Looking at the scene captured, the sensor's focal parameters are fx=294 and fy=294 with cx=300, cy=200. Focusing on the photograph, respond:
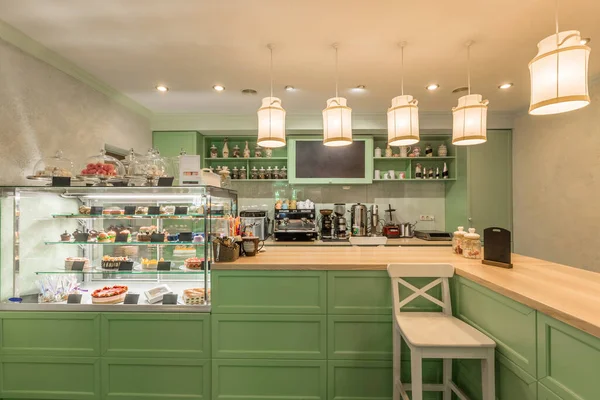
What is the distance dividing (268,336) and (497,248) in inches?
61.1

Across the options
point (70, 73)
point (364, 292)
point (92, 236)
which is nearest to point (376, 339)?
point (364, 292)

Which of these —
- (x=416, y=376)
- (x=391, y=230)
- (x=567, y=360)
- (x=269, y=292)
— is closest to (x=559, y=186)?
(x=391, y=230)

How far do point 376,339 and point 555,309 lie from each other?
1036 millimetres

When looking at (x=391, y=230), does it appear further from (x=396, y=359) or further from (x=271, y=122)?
(x=271, y=122)

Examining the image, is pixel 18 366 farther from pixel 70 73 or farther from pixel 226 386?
pixel 70 73

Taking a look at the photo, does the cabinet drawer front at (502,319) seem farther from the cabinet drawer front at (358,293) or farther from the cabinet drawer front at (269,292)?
the cabinet drawer front at (269,292)

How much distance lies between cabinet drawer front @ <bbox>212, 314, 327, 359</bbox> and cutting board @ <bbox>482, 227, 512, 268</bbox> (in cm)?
113

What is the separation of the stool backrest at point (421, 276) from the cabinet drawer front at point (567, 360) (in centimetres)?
55

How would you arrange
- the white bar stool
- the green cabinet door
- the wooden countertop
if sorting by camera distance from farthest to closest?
the green cabinet door < the white bar stool < the wooden countertop

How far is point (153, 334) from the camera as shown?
6.22 feet

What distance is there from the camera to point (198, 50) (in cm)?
233

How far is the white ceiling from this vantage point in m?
A: 1.83

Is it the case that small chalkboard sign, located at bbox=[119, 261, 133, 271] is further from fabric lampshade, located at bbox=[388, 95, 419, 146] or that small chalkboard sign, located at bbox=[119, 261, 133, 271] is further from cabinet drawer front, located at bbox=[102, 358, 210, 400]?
fabric lampshade, located at bbox=[388, 95, 419, 146]

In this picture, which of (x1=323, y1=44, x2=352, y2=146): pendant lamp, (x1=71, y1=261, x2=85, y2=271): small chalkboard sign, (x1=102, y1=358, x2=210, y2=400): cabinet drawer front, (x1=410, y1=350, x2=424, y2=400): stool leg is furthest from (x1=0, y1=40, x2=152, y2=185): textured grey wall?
(x1=410, y1=350, x2=424, y2=400): stool leg
